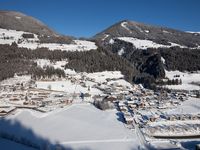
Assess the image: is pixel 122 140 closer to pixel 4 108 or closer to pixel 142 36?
pixel 4 108

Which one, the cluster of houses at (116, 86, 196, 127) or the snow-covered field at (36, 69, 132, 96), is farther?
the snow-covered field at (36, 69, 132, 96)

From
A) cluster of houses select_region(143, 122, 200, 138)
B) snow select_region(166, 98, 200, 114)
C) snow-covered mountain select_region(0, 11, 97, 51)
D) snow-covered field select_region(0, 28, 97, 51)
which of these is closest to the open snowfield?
cluster of houses select_region(143, 122, 200, 138)

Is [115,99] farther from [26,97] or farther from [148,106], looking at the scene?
[26,97]

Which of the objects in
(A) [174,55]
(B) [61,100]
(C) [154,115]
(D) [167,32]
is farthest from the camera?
(D) [167,32]

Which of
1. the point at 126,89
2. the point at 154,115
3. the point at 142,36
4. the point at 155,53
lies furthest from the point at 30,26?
the point at 154,115

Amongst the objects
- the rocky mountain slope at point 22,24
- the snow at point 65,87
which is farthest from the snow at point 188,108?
the rocky mountain slope at point 22,24

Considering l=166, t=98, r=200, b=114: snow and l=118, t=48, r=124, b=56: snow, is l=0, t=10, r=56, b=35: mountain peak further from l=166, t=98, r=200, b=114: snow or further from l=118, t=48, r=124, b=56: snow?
l=166, t=98, r=200, b=114: snow
